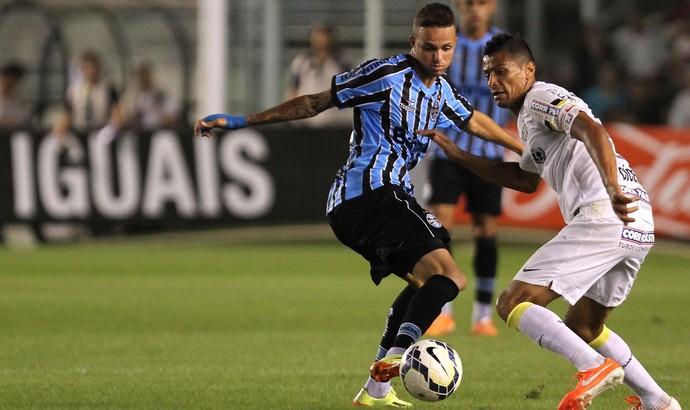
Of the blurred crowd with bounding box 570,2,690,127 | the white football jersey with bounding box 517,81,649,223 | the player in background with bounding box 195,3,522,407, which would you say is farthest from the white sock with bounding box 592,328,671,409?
the blurred crowd with bounding box 570,2,690,127

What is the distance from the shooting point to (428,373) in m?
5.93

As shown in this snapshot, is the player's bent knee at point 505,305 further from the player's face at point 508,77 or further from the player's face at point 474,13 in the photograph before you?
the player's face at point 474,13

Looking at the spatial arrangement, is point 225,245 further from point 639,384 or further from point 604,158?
point 604,158

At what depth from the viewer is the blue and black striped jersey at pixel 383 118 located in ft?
21.2

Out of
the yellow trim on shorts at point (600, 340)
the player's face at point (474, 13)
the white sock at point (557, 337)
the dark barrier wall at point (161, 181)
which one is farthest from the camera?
the dark barrier wall at point (161, 181)

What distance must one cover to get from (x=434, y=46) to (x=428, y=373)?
1553 mm

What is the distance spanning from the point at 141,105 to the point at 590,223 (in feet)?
40.9

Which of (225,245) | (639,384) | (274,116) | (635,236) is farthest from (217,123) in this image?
(225,245)

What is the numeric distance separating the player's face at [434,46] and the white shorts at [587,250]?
1.02 metres

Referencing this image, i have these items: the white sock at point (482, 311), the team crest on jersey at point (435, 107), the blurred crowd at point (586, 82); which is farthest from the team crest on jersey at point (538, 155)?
the blurred crowd at point (586, 82)

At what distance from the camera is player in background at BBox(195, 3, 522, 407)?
636 cm

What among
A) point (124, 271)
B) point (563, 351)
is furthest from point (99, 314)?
point (563, 351)

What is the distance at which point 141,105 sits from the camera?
58.1 feet

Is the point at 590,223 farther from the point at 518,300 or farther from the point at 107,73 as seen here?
the point at 107,73
